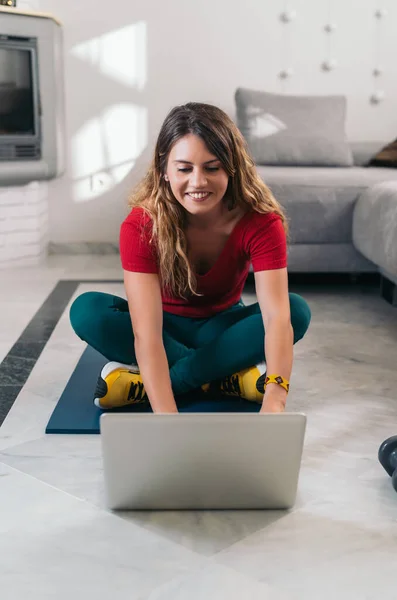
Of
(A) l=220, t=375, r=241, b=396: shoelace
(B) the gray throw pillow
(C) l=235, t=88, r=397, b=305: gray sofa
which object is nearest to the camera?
(A) l=220, t=375, r=241, b=396: shoelace

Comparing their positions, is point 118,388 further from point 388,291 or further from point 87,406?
point 388,291

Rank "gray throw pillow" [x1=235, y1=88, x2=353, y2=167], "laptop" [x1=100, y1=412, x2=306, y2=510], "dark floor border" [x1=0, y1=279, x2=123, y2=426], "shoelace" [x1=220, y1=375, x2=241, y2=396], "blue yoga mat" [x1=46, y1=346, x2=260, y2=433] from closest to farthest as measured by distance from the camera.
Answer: "laptop" [x1=100, y1=412, x2=306, y2=510] → "blue yoga mat" [x1=46, y1=346, x2=260, y2=433] → "shoelace" [x1=220, y1=375, x2=241, y2=396] → "dark floor border" [x1=0, y1=279, x2=123, y2=426] → "gray throw pillow" [x1=235, y1=88, x2=353, y2=167]

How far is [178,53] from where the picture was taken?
3.50 m

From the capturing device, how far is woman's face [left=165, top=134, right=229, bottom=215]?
4.26ft

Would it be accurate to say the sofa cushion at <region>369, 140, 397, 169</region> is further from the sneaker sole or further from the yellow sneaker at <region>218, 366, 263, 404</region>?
the sneaker sole

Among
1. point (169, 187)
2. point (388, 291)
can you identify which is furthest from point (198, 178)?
point (388, 291)

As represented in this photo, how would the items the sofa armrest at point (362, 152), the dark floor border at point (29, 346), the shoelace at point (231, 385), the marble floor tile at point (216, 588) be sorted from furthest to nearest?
1. the sofa armrest at point (362, 152)
2. the dark floor border at point (29, 346)
3. the shoelace at point (231, 385)
4. the marble floor tile at point (216, 588)

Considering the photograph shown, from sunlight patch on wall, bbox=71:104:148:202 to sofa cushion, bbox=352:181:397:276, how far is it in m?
1.34

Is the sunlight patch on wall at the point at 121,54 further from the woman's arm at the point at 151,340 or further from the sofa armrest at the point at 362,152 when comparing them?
the woman's arm at the point at 151,340

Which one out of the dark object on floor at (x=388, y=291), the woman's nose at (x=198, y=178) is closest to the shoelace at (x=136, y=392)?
the woman's nose at (x=198, y=178)

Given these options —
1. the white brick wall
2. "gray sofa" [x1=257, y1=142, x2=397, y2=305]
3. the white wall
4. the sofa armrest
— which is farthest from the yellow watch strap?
the white wall

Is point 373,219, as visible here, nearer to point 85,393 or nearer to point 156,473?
point 85,393

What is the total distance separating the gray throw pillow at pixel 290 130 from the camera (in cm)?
320

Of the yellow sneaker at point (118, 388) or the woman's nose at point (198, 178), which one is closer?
the woman's nose at point (198, 178)
